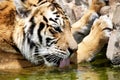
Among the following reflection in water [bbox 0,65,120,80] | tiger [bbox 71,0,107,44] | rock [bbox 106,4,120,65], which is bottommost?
reflection in water [bbox 0,65,120,80]

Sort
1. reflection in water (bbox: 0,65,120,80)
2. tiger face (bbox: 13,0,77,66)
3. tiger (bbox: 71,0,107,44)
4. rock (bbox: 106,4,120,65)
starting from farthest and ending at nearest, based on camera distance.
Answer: tiger (bbox: 71,0,107,44) → tiger face (bbox: 13,0,77,66) → rock (bbox: 106,4,120,65) → reflection in water (bbox: 0,65,120,80)

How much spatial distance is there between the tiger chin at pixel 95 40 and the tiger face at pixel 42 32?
0.33 metres

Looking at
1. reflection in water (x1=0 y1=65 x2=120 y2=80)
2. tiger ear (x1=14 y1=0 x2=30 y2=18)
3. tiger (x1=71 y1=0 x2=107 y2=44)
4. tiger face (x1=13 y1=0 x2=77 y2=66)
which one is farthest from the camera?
tiger (x1=71 y1=0 x2=107 y2=44)

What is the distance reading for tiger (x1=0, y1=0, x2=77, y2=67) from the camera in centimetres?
670

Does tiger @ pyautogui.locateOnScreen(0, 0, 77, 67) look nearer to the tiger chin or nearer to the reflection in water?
the reflection in water

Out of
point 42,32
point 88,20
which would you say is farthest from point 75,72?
point 88,20

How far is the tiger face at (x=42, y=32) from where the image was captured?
6.70 m

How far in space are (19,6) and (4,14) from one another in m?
0.37

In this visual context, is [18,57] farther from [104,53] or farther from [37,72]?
[104,53]

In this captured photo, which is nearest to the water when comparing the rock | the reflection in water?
the reflection in water

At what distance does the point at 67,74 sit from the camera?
20.9 feet

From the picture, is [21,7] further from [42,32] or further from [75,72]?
[75,72]

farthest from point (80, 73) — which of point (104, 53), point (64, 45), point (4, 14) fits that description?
point (4, 14)

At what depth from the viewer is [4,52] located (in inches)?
282
